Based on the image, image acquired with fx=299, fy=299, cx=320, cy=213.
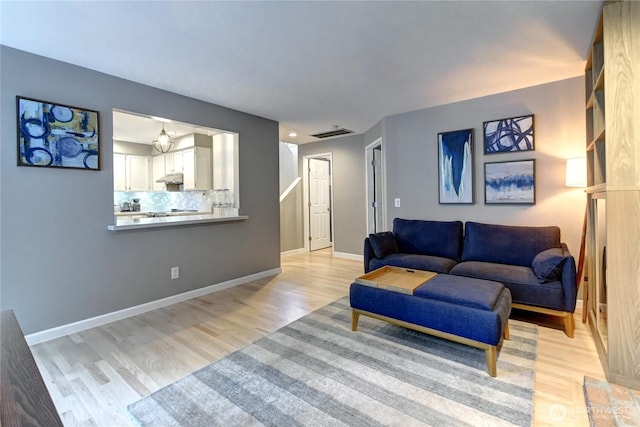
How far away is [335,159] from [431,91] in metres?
2.70

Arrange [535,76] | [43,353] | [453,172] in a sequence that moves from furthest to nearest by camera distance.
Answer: [453,172], [535,76], [43,353]

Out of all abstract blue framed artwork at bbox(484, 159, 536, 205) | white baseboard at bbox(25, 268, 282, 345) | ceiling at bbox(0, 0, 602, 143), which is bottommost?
white baseboard at bbox(25, 268, 282, 345)

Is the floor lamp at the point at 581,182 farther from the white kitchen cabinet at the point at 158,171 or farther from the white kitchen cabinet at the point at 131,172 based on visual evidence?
the white kitchen cabinet at the point at 131,172

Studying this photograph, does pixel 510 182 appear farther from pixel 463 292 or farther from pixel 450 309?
pixel 450 309

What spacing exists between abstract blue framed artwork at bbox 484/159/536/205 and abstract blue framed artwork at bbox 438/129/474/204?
7.7 inches

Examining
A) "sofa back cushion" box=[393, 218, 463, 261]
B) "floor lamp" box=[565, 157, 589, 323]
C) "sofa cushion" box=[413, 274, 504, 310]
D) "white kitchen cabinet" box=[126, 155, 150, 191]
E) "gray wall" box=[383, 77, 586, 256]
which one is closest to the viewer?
"sofa cushion" box=[413, 274, 504, 310]

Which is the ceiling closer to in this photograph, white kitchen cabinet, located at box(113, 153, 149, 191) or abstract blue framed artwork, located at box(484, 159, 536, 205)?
abstract blue framed artwork, located at box(484, 159, 536, 205)

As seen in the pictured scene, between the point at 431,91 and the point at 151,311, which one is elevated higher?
the point at 431,91

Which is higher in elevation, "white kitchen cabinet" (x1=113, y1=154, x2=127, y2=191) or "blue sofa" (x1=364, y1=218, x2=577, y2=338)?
"white kitchen cabinet" (x1=113, y1=154, x2=127, y2=191)

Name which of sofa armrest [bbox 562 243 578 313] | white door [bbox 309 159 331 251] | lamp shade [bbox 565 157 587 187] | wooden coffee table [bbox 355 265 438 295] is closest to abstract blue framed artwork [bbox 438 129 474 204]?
lamp shade [bbox 565 157 587 187]

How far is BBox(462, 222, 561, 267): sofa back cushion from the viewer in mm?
2951

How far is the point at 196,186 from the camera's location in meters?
5.30

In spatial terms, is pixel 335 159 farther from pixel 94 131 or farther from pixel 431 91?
pixel 94 131

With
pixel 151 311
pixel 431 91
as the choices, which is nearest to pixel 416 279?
pixel 431 91
